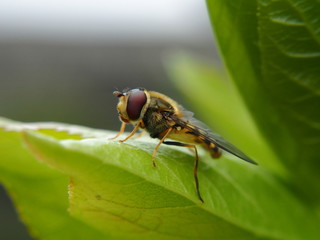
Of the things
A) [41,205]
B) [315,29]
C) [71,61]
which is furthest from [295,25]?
[71,61]

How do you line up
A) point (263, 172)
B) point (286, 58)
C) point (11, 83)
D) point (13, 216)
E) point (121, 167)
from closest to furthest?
point (121, 167) → point (286, 58) → point (263, 172) → point (13, 216) → point (11, 83)

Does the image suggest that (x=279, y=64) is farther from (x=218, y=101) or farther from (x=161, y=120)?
(x=218, y=101)

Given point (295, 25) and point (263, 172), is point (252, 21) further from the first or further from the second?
point (263, 172)

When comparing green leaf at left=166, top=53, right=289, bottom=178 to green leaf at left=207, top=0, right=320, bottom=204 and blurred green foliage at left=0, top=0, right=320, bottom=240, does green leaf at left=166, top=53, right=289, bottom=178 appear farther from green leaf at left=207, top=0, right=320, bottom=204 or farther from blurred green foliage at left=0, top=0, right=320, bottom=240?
green leaf at left=207, top=0, right=320, bottom=204

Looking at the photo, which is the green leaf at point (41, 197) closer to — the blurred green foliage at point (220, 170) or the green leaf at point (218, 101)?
the blurred green foliage at point (220, 170)

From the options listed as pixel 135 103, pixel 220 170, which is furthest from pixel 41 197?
pixel 220 170

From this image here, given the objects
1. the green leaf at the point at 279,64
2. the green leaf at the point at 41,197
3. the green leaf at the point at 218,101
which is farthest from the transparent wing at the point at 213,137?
the green leaf at the point at 41,197
